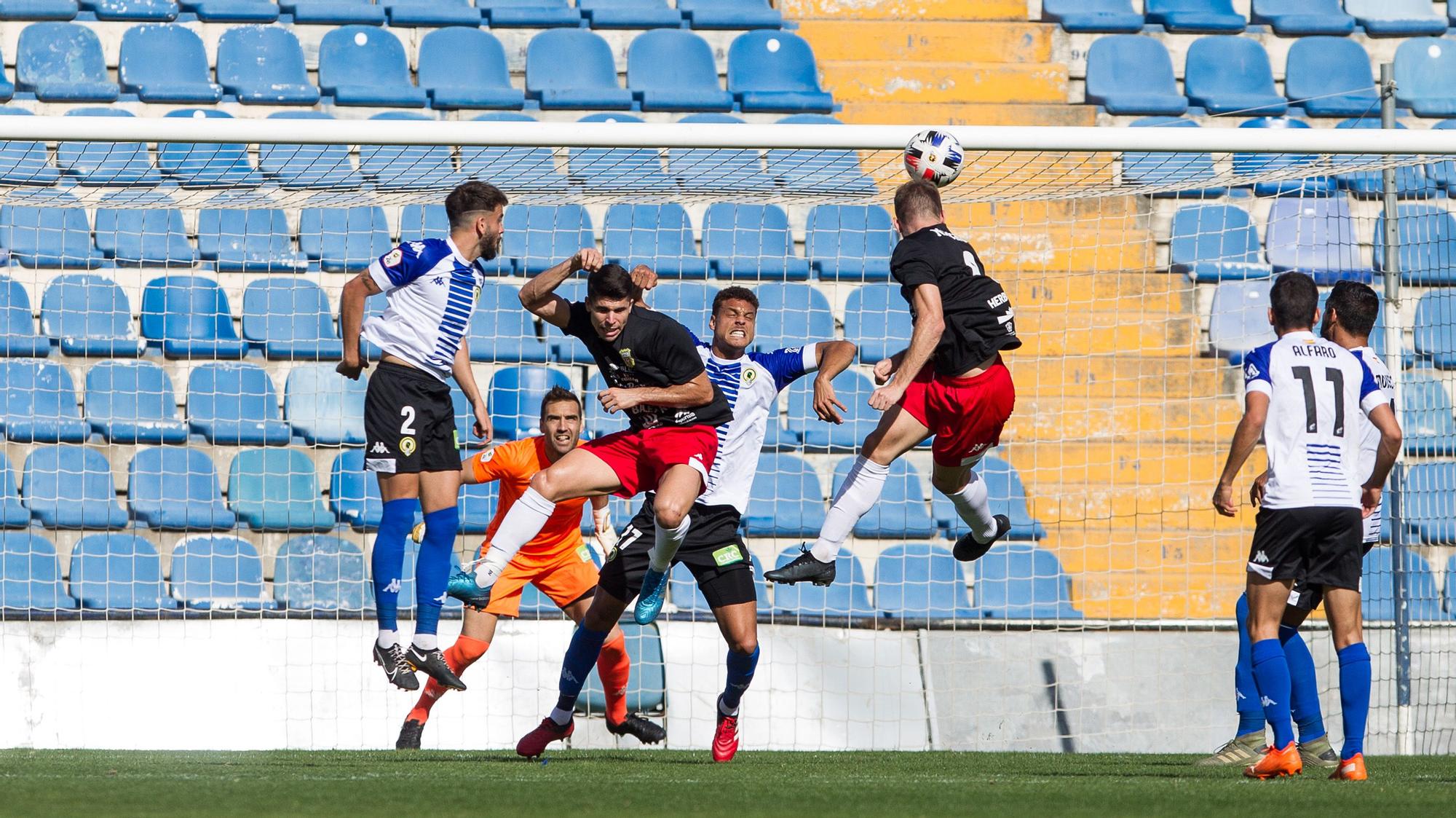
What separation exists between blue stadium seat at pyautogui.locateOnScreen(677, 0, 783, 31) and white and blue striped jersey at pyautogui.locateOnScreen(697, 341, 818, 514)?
5.68 m

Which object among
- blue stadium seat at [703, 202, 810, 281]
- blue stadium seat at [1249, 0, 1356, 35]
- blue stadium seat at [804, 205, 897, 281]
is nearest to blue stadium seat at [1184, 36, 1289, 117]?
blue stadium seat at [1249, 0, 1356, 35]

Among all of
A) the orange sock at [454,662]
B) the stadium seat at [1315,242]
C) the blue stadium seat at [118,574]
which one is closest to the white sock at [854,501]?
the orange sock at [454,662]

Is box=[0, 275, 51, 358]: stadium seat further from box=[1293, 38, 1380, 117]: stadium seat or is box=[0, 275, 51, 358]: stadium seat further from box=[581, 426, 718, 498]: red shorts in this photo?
box=[1293, 38, 1380, 117]: stadium seat

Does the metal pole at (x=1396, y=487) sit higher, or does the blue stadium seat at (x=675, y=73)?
the blue stadium seat at (x=675, y=73)

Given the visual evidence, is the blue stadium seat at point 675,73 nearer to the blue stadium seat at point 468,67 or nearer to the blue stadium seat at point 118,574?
the blue stadium seat at point 468,67

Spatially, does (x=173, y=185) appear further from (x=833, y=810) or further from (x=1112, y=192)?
(x=833, y=810)

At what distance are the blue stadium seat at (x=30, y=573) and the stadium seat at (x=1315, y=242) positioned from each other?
28.5 feet

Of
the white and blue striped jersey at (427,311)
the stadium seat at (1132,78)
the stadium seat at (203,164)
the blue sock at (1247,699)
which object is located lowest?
the blue sock at (1247,699)

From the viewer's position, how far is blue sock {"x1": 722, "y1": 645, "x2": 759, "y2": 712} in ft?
24.1

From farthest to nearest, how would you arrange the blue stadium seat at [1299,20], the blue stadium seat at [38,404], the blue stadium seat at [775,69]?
the blue stadium seat at [1299,20]
the blue stadium seat at [775,69]
the blue stadium seat at [38,404]

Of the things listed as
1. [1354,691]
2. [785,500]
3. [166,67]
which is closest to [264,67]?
[166,67]

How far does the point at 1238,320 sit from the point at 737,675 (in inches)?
229

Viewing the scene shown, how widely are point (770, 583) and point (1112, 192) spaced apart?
131 inches

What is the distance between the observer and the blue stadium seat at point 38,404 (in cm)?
1040
